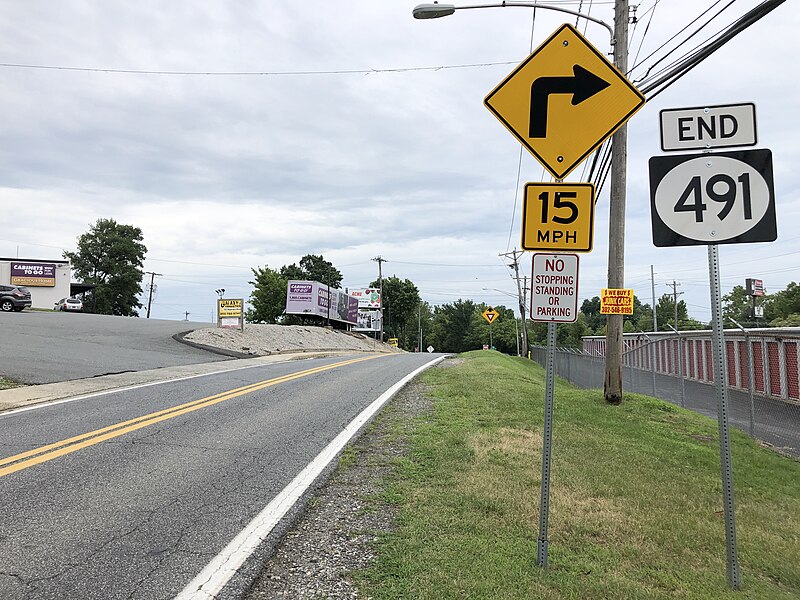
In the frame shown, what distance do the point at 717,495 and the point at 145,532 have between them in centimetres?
499

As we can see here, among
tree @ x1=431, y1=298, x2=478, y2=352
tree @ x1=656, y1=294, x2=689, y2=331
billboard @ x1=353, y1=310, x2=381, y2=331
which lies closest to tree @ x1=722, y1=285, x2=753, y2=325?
tree @ x1=656, y1=294, x2=689, y2=331

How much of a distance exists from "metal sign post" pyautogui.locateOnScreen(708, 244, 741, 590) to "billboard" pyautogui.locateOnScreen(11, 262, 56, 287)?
6482cm

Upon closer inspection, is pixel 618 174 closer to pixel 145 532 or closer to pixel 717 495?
pixel 717 495

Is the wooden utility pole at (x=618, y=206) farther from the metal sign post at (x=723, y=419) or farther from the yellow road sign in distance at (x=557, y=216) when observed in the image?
the yellow road sign in distance at (x=557, y=216)

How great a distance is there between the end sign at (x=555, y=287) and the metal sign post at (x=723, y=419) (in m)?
0.90

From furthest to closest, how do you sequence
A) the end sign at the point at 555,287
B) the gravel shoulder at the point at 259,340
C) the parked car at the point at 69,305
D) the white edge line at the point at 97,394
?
the parked car at the point at 69,305 → the gravel shoulder at the point at 259,340 → the white edge line at the point at 97,394 → the end sign at the point at 555,287

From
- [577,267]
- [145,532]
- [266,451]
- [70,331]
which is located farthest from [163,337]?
[577,267]

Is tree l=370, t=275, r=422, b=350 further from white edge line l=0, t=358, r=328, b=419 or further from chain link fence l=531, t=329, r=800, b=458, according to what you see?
white edge line l=0, t=358, r=328, b=419

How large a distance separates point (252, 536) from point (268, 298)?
80.4m

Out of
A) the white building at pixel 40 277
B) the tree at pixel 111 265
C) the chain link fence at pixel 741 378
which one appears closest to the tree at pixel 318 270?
the tree at pixel 111 265

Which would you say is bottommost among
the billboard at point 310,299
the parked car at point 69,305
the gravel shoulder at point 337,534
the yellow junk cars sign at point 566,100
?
the gravel shoulder at point 337,534

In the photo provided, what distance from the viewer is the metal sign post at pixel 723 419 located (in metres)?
3.62

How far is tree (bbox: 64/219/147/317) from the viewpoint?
7919 cm

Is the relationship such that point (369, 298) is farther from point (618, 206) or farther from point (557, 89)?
point (557, 89)
